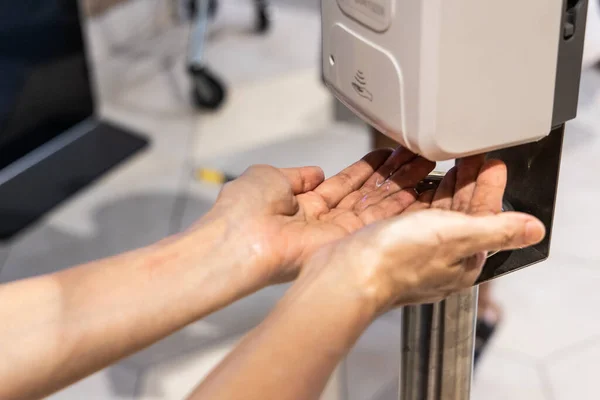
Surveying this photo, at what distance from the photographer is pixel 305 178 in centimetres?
71

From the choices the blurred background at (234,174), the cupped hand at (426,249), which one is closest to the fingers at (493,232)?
the cupped hand at (426,249)

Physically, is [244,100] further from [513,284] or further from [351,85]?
[351,85]

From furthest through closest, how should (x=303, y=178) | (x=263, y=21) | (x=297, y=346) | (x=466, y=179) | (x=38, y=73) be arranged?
(x=263, y=21), (x=38, y=73), (x=303, y=178), (x=466, y=179), (x=297, y=346)

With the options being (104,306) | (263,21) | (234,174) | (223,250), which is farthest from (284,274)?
(263,21)

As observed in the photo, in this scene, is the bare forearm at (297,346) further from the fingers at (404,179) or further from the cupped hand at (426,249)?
the fingers at (404,179)

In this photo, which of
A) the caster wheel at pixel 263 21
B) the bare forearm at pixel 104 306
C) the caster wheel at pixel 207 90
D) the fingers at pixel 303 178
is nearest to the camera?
the bare forearm at pixel 104 306

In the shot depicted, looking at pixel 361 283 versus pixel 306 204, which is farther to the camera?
pixel 306 204

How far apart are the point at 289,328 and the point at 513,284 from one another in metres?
0.90

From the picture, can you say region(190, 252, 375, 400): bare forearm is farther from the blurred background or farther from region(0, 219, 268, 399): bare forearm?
the blurred background

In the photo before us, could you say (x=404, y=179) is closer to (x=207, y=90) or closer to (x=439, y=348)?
(x=439, y=348)

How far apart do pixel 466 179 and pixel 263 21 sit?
181 cm

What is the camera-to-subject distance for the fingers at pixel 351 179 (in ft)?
2.25

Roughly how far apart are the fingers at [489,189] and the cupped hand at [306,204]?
74 mm

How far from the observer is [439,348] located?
68cm
